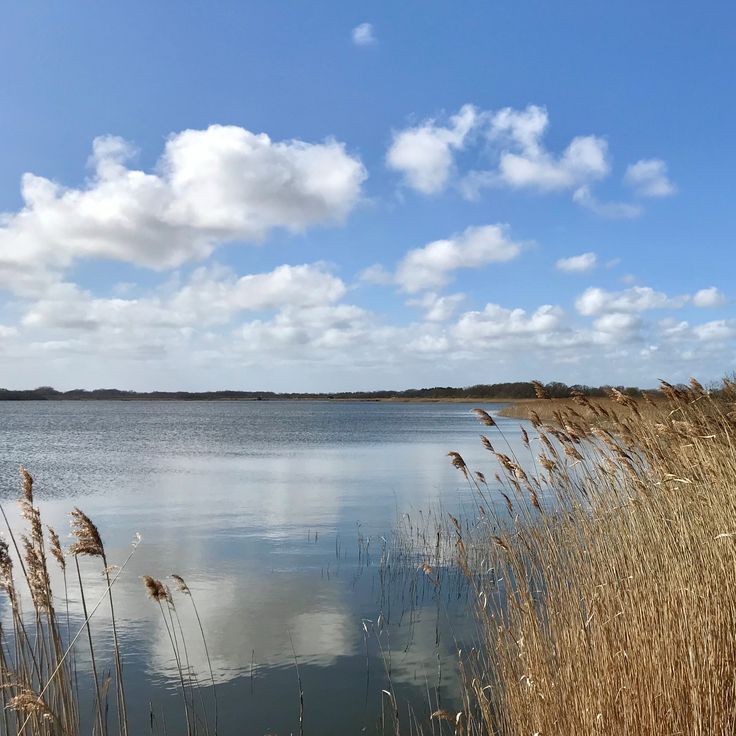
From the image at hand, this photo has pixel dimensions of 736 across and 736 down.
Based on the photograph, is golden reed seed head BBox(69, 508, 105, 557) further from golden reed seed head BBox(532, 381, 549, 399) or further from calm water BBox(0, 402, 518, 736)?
golden reed seed head BBox(532, 381, 549, 399)

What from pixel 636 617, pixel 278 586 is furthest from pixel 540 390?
pixel 278 586

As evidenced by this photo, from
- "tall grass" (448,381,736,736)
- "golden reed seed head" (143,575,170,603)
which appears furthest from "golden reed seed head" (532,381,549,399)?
"golden reed seed head" (143,575,170,603)

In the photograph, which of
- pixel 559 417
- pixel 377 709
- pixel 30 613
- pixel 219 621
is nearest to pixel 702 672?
pixel 559 417

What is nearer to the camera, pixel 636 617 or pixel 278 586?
pixel 636 617

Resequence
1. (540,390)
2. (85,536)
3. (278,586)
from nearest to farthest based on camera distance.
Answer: (85,536), (540,390), (278,586)

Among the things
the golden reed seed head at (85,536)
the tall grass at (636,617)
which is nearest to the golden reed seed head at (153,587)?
the golden reed seed head at (85,536)

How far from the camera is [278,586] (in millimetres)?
10320

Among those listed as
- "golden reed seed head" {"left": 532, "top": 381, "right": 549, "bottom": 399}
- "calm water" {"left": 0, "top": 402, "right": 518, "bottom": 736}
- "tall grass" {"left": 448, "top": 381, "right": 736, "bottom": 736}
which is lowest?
"calm water" {"left": 0, "top": 402, "right": 518, "bottom": 736}

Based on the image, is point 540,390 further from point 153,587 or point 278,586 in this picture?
point 278,586

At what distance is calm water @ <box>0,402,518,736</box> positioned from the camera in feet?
21.9

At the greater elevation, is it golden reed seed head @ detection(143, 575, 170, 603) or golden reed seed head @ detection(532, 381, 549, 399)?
golden reed seed head @ detection(532, 381, 549, 399)

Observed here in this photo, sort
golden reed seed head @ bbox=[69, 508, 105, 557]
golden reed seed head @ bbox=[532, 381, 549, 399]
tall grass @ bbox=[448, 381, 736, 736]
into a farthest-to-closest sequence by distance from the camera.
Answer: golden reed seed head @ bbox=[532, 381, 549, 399] < golden reed seed head @ bbox=[69, 508, 105, 557] < tall grass @ bbox=[448, 381, 736, 736]

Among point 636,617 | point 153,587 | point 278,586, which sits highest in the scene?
point 153,587

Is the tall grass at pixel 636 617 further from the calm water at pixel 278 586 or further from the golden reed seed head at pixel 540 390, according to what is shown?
the calm water at pixel 278 586
